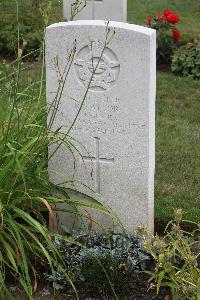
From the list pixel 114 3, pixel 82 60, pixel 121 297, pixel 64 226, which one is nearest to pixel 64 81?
pixel 82 60

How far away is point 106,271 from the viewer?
14.6ft

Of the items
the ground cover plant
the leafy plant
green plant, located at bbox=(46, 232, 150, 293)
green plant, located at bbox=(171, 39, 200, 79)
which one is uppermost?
the leafy plant

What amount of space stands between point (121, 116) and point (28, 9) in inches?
270

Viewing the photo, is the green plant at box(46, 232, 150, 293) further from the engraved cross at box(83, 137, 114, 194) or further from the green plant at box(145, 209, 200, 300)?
the engraved cross at box(83, 137, 114, 194)

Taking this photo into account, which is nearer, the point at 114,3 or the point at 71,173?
the point at 71,173

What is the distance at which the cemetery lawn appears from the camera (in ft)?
18.9

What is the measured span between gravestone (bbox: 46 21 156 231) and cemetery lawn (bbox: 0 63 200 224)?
34 centimetres

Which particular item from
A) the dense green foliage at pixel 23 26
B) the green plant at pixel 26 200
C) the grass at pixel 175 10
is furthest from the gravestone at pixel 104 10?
the green plant at pixel 26 200

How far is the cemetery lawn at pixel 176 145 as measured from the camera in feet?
18.9

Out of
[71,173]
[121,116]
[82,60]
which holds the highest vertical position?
[82,60]

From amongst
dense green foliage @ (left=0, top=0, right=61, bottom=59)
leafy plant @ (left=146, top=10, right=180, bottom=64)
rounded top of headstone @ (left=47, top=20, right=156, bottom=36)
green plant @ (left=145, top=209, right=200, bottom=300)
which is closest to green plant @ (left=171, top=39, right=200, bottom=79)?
leafy plant @ (left=146, top=10, right=180, bottom=64)

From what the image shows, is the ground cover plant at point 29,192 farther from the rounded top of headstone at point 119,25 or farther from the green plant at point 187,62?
the green plant at point 187,62

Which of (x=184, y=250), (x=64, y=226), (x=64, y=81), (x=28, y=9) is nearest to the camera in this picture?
(x=184, y=250)

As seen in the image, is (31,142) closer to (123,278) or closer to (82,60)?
(82,60)
